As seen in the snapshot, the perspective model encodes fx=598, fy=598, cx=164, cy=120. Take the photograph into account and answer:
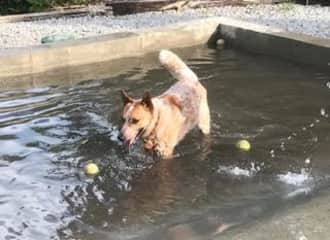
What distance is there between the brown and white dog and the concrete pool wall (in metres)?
3.04

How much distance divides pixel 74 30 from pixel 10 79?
294 cm

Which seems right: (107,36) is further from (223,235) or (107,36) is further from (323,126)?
(223,235)

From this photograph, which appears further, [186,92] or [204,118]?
[204,118]

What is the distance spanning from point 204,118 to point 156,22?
5.38 meters

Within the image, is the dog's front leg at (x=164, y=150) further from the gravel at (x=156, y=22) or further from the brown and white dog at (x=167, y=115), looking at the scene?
the gravel at (x=156, y=22)

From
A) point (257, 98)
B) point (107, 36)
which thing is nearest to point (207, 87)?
point (257, 98)

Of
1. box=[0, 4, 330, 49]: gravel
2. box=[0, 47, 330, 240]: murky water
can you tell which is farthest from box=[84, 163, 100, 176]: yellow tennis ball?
box=[0, 4, 330, 49]: gravel

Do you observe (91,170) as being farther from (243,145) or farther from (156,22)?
(156,22)

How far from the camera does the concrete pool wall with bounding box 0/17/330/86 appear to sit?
847cm

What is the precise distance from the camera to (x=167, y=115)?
17.7 ft

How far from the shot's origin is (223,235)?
12.0 feet

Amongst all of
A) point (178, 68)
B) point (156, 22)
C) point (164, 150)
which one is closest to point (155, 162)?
point (164, 150)

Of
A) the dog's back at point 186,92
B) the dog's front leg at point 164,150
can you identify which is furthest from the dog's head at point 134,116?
the dog's back at point 186,92

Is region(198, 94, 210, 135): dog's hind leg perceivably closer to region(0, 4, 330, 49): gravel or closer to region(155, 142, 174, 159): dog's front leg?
region(155, 142, 174, 159): dog's front leg
